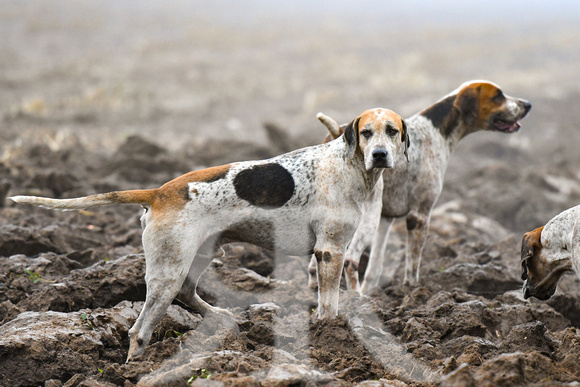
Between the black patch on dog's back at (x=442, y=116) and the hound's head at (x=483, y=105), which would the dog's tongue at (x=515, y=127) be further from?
the black patch on dog's back at (x=442, y=116)

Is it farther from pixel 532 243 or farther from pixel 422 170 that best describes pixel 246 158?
pixel 532 243

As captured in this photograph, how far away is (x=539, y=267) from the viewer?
19.7ft

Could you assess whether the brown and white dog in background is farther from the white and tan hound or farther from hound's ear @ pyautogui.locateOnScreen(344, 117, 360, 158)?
the white and tan hound

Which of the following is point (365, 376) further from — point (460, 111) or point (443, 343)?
point (460, 111)

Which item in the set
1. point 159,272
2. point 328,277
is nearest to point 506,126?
point 328,277

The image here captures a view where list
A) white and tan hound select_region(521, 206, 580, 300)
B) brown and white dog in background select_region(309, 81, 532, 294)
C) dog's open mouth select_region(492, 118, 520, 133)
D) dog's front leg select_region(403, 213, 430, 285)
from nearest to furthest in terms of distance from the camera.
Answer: white and tan hound select_region(521, 206, 580, 300) < brown and white dog in background select_region(309, 81, 532, 294) < dog's front leg select_region(403, 213, 430, 285) < dog's open mouth select_region(492, 118, 520, 133)

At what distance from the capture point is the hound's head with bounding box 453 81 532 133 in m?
8.24

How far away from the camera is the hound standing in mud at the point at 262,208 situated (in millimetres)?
5359

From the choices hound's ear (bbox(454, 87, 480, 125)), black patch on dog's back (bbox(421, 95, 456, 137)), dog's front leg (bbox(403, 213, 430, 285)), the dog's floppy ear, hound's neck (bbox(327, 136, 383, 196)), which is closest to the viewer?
hound's neck (bbox(327, 136, 383, 196))

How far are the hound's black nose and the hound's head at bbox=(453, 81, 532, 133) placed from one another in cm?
300

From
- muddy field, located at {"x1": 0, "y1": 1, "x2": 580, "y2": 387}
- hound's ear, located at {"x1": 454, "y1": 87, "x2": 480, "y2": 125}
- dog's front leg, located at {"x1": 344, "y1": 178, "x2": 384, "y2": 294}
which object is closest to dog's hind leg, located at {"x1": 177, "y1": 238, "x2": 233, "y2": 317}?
muddy field, located at {"x1": 0, "y1": 1, "x2": 580, "y2": 387}

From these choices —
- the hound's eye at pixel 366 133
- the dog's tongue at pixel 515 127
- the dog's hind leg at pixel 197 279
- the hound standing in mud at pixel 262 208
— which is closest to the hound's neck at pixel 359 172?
the hound standing in mud at pixel 262 208

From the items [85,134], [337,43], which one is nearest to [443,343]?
[85,134]

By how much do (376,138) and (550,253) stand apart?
1.70 metres
